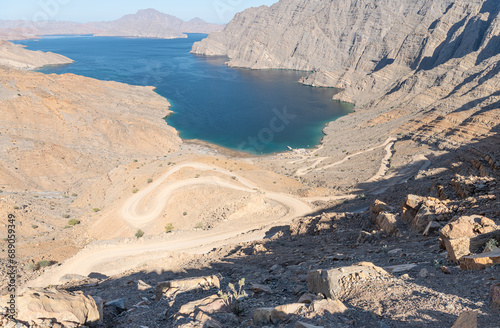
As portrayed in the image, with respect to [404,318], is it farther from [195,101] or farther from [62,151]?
[195,101]

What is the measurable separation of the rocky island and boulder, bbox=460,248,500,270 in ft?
0.10

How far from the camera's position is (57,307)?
31.5 ft

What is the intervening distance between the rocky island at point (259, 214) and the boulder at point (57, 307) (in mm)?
38

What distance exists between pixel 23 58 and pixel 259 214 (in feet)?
618

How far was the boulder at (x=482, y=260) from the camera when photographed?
9.77m

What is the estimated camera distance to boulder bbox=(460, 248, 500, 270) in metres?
9.77

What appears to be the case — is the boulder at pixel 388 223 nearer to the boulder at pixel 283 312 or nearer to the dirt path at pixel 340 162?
the boulder at pixel 283 312

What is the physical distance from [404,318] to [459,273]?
11.1 feet

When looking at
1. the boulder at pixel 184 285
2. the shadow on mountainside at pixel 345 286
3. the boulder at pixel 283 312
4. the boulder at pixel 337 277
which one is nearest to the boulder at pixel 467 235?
the shadow on mountainside at pixel 345 286

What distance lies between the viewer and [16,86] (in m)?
68.4

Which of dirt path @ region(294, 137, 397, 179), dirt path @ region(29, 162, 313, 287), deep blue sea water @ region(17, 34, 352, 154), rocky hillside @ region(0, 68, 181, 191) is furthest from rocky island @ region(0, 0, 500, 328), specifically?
deep blue sea water @ region(17, 34, 352, 154)

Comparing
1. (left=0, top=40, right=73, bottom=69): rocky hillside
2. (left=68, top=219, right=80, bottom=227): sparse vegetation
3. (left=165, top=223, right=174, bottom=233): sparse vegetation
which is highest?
(left=0, top=40, right=73, bottom=69): rocky hillside

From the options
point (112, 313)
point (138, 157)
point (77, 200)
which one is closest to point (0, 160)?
point (77, 200)

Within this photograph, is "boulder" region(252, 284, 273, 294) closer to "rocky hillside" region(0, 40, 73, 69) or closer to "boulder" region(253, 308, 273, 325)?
"boulder" region(253, 308, 273, 325)
